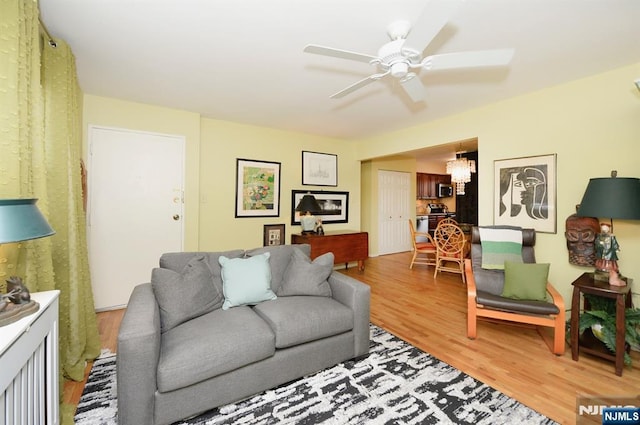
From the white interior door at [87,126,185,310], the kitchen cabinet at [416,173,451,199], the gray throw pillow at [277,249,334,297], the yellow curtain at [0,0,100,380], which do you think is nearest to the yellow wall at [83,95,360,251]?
the white interior door at [87,126,185,310]

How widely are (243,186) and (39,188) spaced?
8.59 ft

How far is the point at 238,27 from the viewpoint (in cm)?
183

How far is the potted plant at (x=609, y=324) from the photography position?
203cm

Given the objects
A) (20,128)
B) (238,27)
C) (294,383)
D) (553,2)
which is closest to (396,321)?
(294,383)

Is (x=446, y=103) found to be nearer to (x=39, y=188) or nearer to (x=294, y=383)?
(x=294, y=383)

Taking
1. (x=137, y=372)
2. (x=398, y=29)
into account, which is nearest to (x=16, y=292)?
(x=137, y=372)

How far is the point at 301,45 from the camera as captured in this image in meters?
2.04

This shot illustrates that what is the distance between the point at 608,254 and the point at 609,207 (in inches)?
16.2

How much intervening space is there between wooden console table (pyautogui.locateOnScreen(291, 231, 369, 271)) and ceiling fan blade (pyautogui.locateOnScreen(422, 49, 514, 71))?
2982 millimetres

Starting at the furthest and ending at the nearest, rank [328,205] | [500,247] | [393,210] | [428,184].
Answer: [428,184] → [393,210] → [328,205] → [500,247]

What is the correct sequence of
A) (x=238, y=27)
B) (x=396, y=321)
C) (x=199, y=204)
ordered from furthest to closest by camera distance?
(x=199, y=204) → (x=396, y=321) → (x=238, y=27)

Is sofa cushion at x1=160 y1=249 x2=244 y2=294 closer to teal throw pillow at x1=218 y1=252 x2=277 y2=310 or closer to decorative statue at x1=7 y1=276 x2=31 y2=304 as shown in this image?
teal throw pillow at x1=218 y1=252 x2=277 y2=310

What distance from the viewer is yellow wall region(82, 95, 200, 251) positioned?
121 inches

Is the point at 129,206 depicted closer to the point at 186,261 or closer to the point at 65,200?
the point at 65,200
